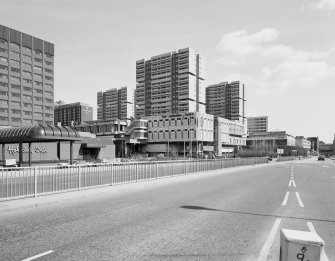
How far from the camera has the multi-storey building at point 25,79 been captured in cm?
10619

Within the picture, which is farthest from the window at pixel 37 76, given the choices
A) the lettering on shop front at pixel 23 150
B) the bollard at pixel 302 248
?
the bollard at pixel 302 248

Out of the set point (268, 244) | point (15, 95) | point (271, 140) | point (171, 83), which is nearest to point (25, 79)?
point (15, 95)

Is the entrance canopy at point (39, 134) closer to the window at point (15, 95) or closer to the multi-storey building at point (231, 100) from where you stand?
the window at point (15, 95)

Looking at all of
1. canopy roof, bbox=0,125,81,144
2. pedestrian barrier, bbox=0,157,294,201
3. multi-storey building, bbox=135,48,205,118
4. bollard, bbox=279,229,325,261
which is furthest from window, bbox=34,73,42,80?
bollard, bbox=279,229,325,261

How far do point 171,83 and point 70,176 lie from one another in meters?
155

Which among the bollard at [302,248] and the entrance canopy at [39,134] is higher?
the entrance canopy at [39,134]

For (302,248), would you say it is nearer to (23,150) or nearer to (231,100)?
(23,150)

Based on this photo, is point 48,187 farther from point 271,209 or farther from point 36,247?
point 271,209

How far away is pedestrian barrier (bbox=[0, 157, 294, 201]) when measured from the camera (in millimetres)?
11219

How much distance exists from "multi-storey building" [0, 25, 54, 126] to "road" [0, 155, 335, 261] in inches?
4224

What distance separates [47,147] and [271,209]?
63.8 meters

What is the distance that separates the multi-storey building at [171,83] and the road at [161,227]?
14449cm

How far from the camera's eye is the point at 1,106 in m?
104

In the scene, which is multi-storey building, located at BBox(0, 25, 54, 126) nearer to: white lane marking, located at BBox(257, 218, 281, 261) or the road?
the road
